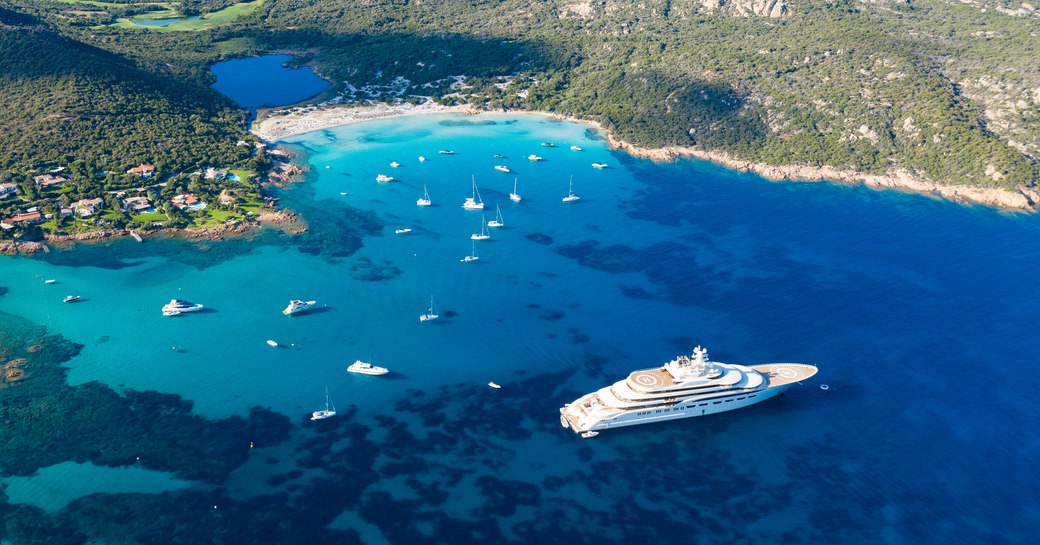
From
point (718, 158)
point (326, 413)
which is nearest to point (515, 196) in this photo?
point (718, 158)

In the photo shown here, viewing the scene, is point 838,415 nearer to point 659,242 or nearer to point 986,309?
point 986,309

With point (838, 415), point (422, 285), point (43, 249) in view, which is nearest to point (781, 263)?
point (838, 415)

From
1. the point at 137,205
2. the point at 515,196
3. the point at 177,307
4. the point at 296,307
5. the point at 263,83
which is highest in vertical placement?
the point at 263,83

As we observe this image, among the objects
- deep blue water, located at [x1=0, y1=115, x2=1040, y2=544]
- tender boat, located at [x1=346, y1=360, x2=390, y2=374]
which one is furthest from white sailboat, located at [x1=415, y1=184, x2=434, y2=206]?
tender boat, located at [x1=346, y1=360, x2=390, y2=374]

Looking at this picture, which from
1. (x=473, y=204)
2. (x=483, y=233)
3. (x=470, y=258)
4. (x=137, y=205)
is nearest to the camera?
(x=470, y=258)

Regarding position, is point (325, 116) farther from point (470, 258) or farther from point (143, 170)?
point (470, 258)

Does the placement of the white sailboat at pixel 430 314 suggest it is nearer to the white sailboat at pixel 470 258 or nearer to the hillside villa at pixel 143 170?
the white sailboat at pixel 470 258
